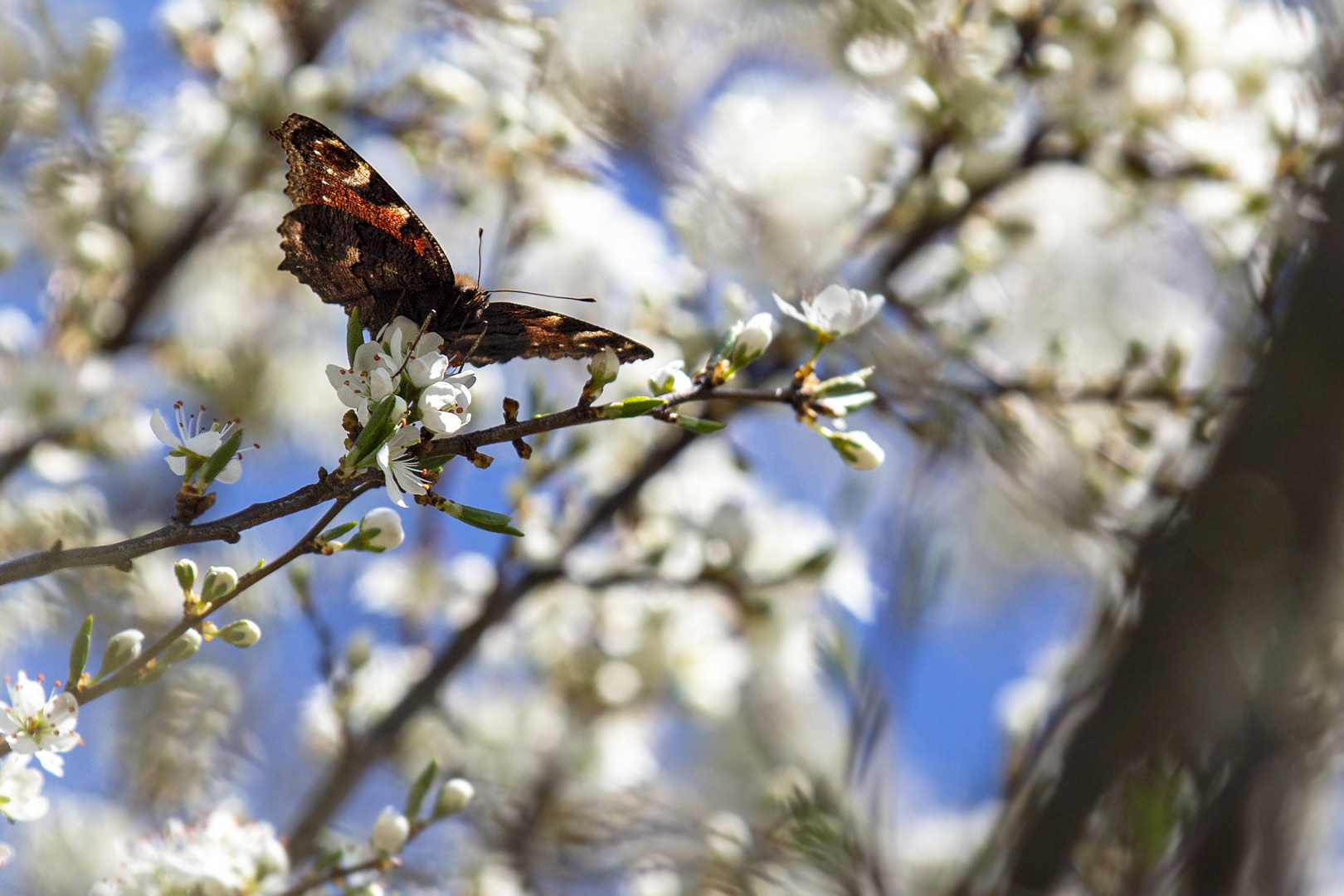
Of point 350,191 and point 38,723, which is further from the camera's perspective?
point 350,191

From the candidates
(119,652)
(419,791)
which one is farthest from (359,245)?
(419,791)

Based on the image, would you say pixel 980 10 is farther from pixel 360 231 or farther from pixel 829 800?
pixel 829 800

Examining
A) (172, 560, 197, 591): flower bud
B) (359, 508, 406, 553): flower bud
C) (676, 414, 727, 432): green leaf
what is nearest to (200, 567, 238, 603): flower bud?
(172, 560, 197, 591): flower bud

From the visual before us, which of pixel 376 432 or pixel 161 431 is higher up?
pixel 161 431

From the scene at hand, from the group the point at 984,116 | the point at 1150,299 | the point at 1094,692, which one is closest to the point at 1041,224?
the point at 984,116

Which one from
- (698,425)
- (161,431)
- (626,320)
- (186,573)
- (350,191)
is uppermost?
(626,320)

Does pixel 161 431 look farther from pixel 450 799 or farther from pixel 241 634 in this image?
pixel 450 799
